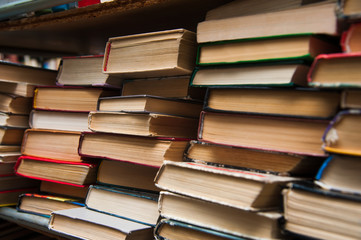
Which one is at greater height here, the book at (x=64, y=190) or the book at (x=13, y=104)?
the book at (x=13, y=104)

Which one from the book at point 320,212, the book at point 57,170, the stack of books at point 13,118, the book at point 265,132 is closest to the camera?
the book at point 320,212

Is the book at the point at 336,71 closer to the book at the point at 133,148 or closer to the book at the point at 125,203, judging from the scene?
the book at the point at 133,148

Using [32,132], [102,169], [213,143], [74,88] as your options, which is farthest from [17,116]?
[213,143]

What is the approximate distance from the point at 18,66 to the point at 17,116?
0.54 feet

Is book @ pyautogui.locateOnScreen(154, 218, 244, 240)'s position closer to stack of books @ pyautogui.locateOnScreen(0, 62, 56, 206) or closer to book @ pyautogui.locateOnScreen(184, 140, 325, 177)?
book @ pyautogui.locateOnScreen(184, 140, 325, 177)

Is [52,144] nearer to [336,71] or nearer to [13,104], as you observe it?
[13,104]

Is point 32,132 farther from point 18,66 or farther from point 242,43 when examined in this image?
point 242,43

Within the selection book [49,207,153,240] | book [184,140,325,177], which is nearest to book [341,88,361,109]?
book [184,140,325,177]

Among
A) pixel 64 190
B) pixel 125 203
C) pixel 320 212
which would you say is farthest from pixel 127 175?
pixel 320 212

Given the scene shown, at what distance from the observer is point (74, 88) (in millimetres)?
1125

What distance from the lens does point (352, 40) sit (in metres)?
0.62

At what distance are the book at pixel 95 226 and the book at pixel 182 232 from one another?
79mm

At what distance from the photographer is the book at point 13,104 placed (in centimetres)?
124

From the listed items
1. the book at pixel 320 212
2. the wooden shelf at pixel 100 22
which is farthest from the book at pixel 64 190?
the book at pixel 320 212
